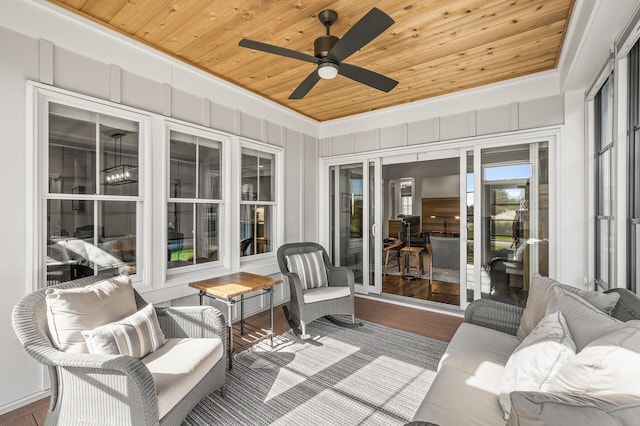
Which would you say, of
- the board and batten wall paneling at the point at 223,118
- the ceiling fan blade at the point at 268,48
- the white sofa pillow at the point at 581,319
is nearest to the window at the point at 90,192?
the board and batten wall paneling at the point at 223,118

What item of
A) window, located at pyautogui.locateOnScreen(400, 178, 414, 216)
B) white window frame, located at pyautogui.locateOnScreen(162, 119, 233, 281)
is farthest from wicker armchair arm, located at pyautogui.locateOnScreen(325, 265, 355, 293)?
window, located at pyautogui.locateOnScreen(400, 178, 414, 216)

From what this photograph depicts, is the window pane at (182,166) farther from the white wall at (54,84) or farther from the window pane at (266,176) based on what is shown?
the window pane at (266,176)

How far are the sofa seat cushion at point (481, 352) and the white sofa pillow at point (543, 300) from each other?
0.50ft

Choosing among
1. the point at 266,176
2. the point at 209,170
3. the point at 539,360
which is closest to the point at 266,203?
the point at 266,176

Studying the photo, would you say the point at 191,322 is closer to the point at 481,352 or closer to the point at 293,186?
the point at 481,352

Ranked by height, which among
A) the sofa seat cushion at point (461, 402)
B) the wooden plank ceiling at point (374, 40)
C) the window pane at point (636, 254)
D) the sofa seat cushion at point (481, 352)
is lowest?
the sofa seat cushion at point (461, 402)

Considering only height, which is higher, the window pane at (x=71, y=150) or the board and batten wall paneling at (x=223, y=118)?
the board and batten wall paneling at (x=223, y=118)

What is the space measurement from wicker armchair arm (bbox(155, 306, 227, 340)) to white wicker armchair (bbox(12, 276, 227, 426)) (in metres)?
0.45

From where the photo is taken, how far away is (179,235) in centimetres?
324

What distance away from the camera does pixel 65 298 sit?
1791 mm

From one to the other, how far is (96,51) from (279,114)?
2.27m

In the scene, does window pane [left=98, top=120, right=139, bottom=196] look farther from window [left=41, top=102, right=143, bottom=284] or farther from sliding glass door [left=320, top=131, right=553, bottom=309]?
sliding glass door [left=320, top=131, right=553, bottom=309]

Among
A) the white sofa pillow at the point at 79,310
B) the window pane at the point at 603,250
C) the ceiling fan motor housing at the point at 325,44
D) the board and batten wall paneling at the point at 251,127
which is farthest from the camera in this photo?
the board and batten wall paneling at the point at 251,127

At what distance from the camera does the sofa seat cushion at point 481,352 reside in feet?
5.45
